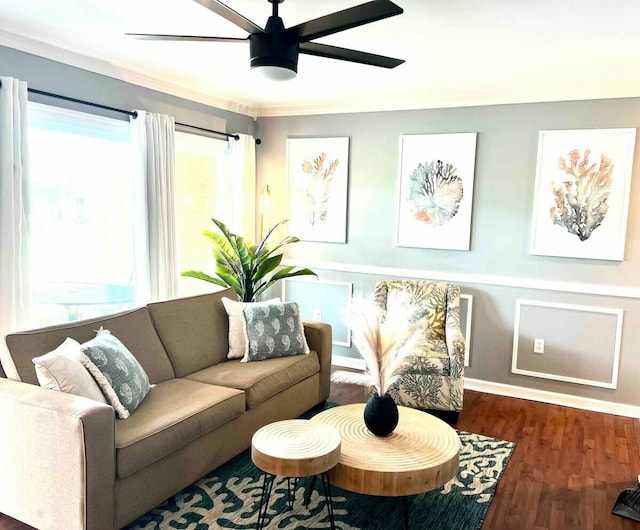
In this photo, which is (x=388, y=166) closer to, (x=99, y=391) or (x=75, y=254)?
(x=75, y=254)

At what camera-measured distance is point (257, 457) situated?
2186 millimetres

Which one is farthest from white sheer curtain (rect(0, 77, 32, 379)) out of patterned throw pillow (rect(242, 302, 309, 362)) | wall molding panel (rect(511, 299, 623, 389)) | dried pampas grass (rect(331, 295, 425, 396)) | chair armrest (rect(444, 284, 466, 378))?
wall molding panel (rect(511, 299, 623, 389))

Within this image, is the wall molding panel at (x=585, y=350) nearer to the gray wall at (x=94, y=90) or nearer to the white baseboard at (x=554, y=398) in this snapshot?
the white baseboard at (x=554, y=398)

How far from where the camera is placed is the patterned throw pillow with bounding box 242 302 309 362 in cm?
347

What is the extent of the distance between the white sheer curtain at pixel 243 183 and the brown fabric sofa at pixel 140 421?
168 centimetres

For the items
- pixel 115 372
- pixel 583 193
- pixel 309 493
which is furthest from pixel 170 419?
pixel 583 193

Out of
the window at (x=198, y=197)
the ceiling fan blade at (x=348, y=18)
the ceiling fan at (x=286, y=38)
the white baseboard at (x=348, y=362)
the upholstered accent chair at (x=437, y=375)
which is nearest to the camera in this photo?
the ceiling fan blade at (x=348, y=18)

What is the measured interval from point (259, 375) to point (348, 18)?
207 centimetres

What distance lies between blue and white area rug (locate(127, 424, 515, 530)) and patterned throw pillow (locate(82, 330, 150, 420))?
0.56m

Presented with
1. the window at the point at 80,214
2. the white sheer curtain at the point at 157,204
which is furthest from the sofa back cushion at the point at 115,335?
the white sheer curtain at the point at 157,204

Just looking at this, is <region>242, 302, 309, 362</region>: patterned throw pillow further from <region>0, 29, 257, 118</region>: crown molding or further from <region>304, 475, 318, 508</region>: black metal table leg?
<region>0, 29, 257, 118</region>: crown molding

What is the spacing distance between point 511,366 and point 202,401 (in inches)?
108

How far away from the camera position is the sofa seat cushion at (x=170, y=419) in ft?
7.39

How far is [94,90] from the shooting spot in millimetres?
3615
